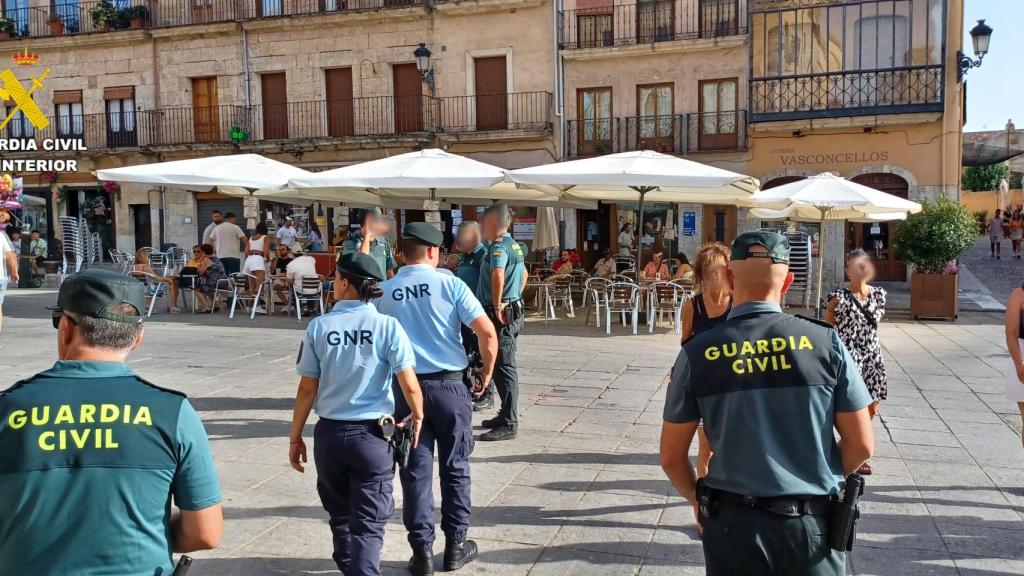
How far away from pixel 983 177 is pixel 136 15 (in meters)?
53.5

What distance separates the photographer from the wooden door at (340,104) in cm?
2275

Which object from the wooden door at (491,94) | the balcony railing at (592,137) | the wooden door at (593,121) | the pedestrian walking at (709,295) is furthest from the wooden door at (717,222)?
the pedestrian walking at (709,295)

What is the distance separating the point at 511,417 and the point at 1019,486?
3.40 m

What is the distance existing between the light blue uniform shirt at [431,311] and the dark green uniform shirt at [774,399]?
1.80 m

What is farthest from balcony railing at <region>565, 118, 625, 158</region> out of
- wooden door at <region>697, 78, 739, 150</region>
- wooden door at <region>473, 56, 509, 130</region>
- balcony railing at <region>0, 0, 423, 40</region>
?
balcony railing at <region>0, 0, 423, 40</region>

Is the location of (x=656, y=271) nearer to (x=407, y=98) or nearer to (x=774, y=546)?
(x=774, y=546)

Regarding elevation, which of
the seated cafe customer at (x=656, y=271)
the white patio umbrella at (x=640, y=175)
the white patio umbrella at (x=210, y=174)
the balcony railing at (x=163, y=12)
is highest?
the balcony railing at (x=163, y=12)

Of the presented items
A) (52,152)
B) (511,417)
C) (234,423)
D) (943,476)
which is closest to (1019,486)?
(943,476)

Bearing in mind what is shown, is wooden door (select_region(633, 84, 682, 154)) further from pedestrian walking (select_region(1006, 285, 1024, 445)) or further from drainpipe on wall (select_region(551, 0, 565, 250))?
pedestrian walking (select_region(1006, 285, 1024, 445))

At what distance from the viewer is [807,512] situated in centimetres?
235

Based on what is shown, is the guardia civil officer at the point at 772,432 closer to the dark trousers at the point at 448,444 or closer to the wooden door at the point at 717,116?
the dark trousers at the point at 448,444

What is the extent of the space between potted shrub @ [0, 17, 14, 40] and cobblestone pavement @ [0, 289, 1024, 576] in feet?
66.3

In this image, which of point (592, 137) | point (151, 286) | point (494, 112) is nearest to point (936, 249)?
point (592, 137)

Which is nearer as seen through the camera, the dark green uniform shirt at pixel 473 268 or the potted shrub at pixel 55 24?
the dark green uniform shirt at pixel 473 268
